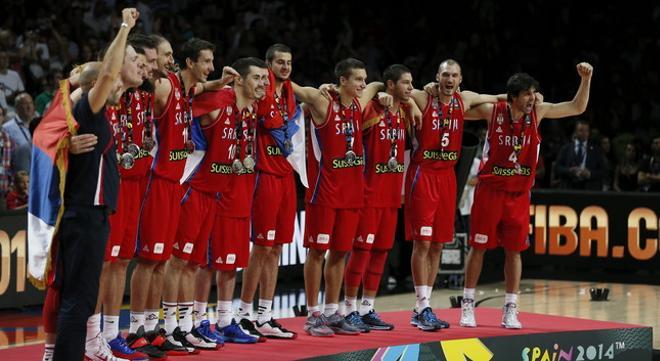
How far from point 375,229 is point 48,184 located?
347cm

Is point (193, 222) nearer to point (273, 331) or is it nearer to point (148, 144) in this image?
point (148, 144)

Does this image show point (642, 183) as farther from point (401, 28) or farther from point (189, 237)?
point (189, 237)

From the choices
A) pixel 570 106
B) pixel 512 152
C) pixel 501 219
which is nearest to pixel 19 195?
pixel 501 219

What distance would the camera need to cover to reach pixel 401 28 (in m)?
21.9

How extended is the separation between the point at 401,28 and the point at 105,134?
48.2 ft

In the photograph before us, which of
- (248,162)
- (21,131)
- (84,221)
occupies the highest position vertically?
(21,131)

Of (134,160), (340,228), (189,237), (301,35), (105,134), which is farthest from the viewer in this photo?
(301,35)

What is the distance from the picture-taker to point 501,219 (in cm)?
1076

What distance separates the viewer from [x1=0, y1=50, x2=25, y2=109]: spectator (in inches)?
583

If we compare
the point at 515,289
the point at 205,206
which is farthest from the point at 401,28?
the point at 205,206

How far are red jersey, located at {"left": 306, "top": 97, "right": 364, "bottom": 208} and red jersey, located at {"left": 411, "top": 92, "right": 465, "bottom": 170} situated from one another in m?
0.61

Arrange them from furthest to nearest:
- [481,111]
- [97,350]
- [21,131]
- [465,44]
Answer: [465,44], [21,131], [481,111], [97,350]

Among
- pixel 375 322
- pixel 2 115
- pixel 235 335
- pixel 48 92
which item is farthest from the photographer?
pixel 48 92

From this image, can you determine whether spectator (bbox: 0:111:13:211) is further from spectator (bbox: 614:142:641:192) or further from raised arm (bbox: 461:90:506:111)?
spectator (bbox: 614:142:641:192)
